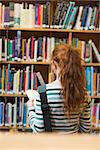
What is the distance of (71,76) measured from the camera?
132 centimetres

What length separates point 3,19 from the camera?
8.70 ft

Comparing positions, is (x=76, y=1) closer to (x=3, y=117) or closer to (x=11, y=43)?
(x=11, y=43)

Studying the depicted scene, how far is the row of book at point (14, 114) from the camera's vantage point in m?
2.71

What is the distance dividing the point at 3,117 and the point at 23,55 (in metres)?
0.59

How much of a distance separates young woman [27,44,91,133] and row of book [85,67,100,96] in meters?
1.32

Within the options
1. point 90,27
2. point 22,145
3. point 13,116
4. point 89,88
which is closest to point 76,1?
point 90,27

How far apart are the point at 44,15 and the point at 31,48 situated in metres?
0.32

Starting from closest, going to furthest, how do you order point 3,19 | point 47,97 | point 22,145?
1. point 22,145
2. point 47,97
3. point 3,19

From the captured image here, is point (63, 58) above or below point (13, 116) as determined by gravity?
above

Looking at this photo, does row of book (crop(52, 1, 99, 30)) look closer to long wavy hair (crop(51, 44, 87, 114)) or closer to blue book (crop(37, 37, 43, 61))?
blue book (crop(37, 37, 43, 61))

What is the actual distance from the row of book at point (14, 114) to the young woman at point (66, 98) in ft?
4.42

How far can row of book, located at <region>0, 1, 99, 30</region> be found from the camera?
8.71ft

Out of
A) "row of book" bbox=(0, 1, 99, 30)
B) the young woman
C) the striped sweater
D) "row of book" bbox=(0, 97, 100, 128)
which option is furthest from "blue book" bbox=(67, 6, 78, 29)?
the striped sweater

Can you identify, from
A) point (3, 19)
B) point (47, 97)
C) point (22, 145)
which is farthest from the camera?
point (3, 19)
